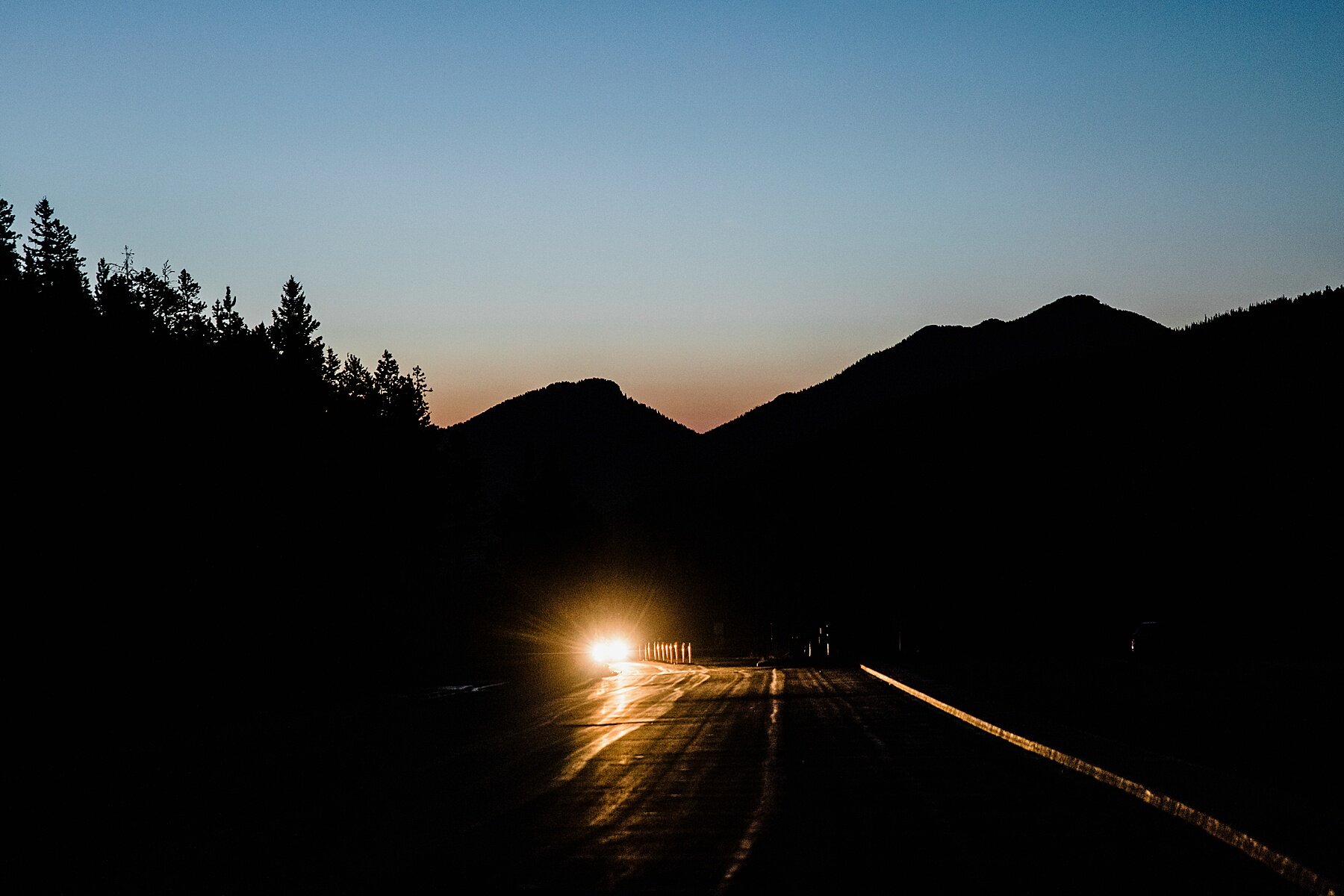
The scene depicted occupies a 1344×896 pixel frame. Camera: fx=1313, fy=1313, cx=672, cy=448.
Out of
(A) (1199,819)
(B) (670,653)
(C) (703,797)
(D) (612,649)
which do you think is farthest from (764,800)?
(D) (612,649)

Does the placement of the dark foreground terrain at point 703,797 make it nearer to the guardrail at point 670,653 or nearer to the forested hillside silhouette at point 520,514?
the forested hillside silhouette at point 520,514

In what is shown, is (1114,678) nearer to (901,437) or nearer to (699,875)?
(699,875)

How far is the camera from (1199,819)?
12.8 m

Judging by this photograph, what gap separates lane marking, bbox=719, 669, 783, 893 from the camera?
11.2m

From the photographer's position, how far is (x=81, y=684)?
37031 millimetres

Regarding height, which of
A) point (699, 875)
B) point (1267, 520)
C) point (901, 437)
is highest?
point (901, 437)

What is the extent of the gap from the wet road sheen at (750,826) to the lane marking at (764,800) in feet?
0.14

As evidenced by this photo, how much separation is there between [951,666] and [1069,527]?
64.2 m

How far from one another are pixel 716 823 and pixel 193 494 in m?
→ 35.8

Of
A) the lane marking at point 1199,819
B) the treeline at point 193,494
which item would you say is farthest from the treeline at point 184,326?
the lane marking at point 1199,819

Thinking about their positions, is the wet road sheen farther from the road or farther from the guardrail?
the guardrail

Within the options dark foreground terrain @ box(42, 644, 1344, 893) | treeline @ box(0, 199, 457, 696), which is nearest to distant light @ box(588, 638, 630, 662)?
treeline @ box(0, 199, 457, 696)

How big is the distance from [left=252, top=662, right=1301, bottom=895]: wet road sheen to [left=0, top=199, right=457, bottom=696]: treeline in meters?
17.6

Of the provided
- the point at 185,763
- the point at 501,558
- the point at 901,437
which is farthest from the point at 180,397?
the point at 901,437
